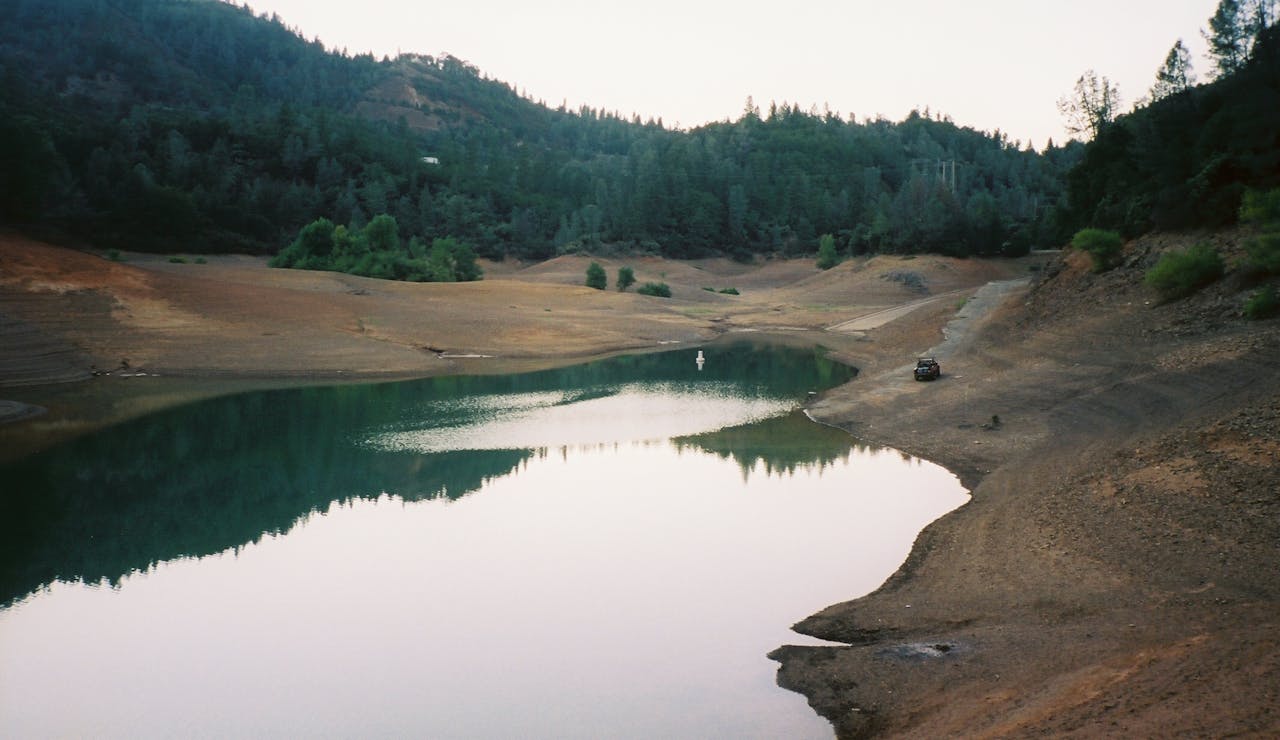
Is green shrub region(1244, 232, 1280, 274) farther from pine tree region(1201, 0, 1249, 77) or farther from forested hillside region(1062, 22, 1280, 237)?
pine tree region(1201, 0, 1249, 77)

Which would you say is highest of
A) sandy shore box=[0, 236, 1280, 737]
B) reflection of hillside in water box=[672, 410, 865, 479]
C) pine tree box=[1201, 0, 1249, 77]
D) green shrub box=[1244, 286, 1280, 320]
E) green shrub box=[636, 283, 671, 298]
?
pine tree box=[1201, 0, 1249, 77]

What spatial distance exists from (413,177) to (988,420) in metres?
117

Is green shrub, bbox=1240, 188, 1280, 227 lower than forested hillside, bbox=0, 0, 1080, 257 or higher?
lower

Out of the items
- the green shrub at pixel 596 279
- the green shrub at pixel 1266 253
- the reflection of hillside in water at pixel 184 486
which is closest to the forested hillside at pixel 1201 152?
the green shrub at pixel 1266 253

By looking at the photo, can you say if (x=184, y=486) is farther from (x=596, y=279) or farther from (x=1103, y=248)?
(x=596, y=279)

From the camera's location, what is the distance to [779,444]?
3369 centimetres

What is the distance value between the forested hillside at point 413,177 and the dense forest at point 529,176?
32 cm

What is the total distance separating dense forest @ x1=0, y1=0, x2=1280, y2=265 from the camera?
163 feet

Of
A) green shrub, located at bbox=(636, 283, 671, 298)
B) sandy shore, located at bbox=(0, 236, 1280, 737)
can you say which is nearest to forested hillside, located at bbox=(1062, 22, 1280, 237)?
sandy shore, located at bbox=(0, 236, 1280, 737)

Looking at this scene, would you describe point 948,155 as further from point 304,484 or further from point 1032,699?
point 1032,699

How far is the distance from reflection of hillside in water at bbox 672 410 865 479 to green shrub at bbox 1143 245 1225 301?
1377 cm

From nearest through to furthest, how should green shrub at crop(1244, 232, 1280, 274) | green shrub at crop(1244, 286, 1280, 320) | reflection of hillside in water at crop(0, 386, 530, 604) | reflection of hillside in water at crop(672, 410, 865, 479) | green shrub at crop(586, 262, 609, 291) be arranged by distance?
reflection of hillside in water at crop(0, 386, 530, 604), green shrub at crop(1244, 286, 1280, 320), reflection of hillside in water at crop(672, 410, 865, 479), green shrub at crop(1244, 232, 1280, 274), green shrub at crop(586, 262, 609, 291)

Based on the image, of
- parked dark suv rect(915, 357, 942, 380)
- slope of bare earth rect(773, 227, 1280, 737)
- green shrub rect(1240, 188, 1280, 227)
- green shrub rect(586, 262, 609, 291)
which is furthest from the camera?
green shrub rect(586, 262, 609, 291)

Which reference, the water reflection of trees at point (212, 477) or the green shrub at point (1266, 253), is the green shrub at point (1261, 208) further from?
the water reflection of trees at point (212, 477)
